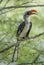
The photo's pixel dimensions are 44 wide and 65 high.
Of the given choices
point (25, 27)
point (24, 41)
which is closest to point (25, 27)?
point (25, 27)

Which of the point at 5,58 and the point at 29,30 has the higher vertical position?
the point at 29,30

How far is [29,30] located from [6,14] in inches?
10.1

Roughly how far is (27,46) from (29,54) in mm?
71

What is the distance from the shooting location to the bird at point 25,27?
1397 mm

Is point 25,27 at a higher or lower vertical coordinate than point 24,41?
higher

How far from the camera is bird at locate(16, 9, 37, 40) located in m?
1.40

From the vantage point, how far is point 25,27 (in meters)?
1.41

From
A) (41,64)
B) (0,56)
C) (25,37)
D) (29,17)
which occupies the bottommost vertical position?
(41,64)

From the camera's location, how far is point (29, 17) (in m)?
1.41

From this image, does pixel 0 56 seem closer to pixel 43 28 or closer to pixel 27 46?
pixel 27 46

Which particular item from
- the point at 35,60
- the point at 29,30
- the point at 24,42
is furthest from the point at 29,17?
the point at 35,60

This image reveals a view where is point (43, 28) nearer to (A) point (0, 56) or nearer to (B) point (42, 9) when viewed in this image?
(B) point (42, 9)

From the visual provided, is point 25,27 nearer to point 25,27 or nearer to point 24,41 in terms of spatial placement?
point 25,27

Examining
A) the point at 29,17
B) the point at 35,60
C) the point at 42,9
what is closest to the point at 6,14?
the point at 29,17
